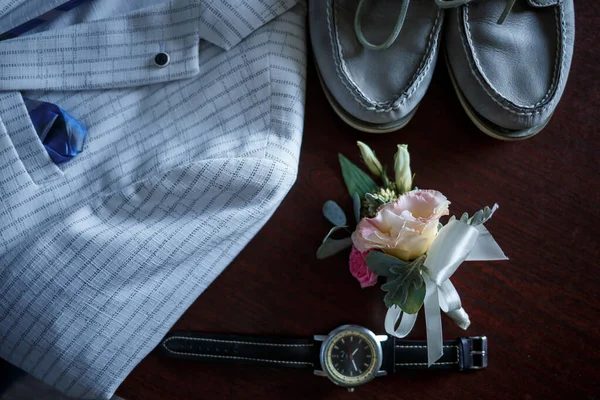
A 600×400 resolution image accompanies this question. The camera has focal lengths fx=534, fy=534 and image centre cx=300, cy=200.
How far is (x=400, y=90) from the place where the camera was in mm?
572

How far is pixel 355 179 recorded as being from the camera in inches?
24.6

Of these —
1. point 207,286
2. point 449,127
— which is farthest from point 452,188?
point 207,286

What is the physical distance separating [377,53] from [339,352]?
33 cm

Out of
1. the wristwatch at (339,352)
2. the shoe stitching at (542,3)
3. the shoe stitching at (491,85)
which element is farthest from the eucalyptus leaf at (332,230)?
the shoe stitching at (542,3)

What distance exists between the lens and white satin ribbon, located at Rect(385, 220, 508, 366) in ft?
1.64

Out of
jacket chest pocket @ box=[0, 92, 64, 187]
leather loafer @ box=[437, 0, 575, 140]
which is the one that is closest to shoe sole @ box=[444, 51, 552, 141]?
leather loafer @ box=[437, 0, 575, 140]

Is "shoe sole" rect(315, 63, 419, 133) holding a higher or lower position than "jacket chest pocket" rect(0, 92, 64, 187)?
higher

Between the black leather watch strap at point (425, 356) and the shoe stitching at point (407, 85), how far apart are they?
260 mm

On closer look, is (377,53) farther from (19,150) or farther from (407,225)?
(19,150)

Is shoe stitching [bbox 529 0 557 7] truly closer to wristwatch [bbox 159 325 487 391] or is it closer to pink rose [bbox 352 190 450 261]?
pink rose [bbox 352 190 450 261]

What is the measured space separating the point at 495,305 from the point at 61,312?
0.48 meters

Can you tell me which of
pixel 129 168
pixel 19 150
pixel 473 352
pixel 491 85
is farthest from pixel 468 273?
pixel 19 150

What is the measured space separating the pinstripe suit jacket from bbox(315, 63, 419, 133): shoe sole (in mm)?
42

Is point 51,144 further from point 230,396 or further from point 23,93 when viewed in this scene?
point 230,396
